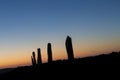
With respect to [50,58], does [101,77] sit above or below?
below

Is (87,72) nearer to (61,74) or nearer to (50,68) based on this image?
(61,74)

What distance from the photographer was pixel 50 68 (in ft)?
50.1

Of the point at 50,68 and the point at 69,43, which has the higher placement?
the point at 69,43

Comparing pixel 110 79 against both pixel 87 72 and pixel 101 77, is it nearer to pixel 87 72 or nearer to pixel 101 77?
pixel 101 77

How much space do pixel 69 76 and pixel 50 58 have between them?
5.19 m

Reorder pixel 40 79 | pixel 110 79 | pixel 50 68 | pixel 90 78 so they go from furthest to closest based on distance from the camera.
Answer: pixel 40 79 < pixel 50 68 < pixel 90 78 < pixel 110 79

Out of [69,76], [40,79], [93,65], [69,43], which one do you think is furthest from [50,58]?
[93,65]

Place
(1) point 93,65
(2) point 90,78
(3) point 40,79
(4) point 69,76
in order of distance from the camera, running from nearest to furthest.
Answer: (2) point 90,78 → (1) point 93,65 → (4) point 69,76 → (3) point 40,79

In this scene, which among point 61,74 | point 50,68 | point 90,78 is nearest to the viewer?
point 90,78

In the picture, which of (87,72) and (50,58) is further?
(50,58)

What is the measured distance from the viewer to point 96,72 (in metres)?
10.5

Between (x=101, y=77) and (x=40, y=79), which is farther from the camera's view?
(x=40, y=79)

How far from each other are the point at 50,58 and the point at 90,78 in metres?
6.85

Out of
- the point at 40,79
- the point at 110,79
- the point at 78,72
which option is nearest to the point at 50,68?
the point at 40,79
